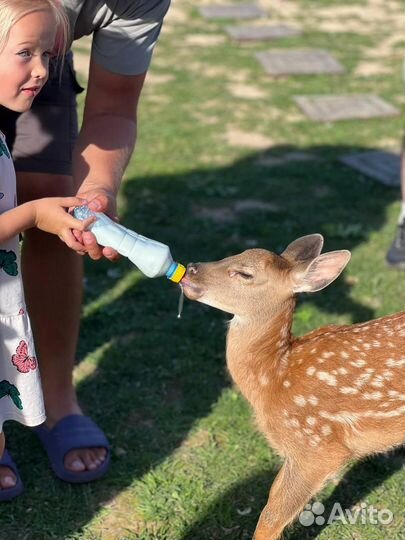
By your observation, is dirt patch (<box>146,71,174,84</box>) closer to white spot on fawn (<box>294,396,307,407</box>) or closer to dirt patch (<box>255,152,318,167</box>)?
dirt patch (<box>255,152,318,167</box>)

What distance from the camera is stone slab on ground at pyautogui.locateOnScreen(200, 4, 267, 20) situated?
39.4 feet

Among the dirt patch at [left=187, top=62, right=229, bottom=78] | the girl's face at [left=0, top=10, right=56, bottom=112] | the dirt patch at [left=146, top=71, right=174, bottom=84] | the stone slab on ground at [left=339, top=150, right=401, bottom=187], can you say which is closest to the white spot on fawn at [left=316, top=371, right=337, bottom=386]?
the girl's face at [left=0, top=10, right=56, bottom=112]

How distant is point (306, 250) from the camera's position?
358 cm

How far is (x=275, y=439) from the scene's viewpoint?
132 inches

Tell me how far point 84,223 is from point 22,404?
662mm

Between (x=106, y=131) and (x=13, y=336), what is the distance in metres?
0.97

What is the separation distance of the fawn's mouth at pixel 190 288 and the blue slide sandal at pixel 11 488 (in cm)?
106

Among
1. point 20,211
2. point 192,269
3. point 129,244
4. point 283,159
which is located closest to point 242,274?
point 192,269

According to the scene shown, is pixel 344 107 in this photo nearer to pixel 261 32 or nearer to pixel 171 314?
pixel 261 32

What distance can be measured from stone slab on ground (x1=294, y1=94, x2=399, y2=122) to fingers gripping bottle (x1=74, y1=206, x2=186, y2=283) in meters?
5.64

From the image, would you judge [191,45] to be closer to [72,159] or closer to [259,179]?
[259,179]

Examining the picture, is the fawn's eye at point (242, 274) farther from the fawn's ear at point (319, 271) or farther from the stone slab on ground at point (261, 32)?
the stone slab on ground at point (261, 32)

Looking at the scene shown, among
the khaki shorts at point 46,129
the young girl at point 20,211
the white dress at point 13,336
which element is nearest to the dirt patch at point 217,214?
the khaki shorts at point 46,129

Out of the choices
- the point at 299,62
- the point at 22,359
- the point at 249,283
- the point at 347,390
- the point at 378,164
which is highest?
the point at 22,359
